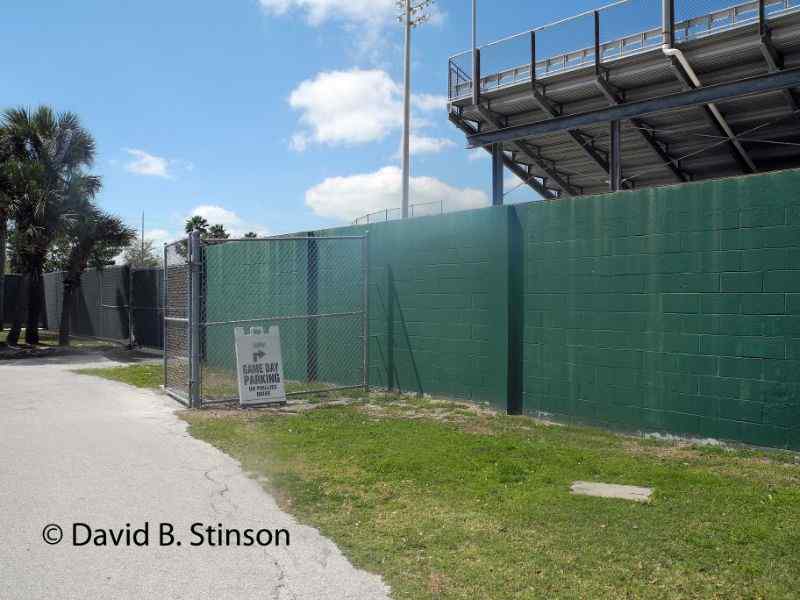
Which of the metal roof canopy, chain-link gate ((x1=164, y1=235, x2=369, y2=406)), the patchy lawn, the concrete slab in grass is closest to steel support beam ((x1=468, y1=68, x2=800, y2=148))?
the metal roof canopy

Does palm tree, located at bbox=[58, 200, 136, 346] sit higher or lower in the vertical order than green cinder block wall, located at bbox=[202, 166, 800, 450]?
higher

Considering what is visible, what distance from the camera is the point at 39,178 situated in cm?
2038

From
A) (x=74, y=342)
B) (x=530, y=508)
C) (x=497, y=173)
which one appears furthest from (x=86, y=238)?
Result: (x=530, y=508)

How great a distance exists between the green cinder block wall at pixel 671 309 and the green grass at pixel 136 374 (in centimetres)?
730

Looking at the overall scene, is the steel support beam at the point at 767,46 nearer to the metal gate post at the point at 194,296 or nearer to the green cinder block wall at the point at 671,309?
the green cinder block wall at the point at 671,309

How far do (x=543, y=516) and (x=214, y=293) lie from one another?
11669 mm

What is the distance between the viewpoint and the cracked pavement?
13.0 feet

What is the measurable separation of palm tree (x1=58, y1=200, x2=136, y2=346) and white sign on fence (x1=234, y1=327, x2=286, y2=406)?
13.4 metres

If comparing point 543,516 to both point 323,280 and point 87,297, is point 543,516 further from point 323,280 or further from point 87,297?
point 87,297

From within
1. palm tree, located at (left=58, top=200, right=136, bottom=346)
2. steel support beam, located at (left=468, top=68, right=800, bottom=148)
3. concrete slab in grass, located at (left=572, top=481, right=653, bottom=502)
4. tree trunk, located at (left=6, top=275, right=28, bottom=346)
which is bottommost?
concrete slab in grass, located at (left=572, top=481, right=653, bottom=502)

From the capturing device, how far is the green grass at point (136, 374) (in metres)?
13.0

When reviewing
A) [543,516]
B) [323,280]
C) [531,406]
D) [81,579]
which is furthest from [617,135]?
[81,579]

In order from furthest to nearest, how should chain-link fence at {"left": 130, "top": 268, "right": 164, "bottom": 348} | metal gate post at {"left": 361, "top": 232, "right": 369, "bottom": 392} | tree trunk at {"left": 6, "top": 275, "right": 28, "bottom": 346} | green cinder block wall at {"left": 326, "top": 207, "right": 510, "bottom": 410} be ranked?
tree trunk at {"left": 6, "top": 275, "right": 28, "bottom": 346} < chain-link fence at {"left": 130, "top": 268, "right": 164, "bottom": 348} < metal gate post at {"left": 361, "top": 232, "right": 369, "bottom": 392} < green cinder block wall at {"left": 326, "top": 207, "right": 510, "bottom": 410}

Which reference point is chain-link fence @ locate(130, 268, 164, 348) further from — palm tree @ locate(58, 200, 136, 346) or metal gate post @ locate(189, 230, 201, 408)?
metal gate post @ locate(189, 230, 201, 408)
